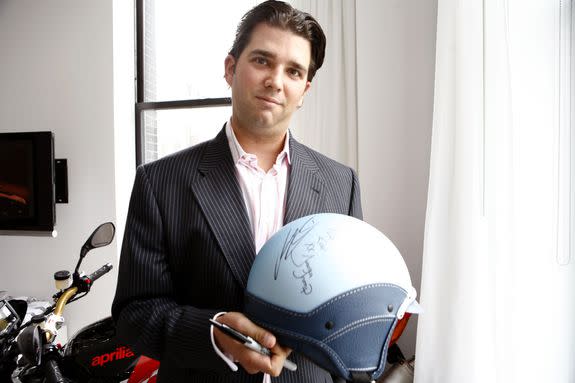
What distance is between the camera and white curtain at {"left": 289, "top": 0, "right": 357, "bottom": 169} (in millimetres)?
1937

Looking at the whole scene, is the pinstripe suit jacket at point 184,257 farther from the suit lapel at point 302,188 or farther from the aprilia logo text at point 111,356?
the aprilia logo text at point 111,356

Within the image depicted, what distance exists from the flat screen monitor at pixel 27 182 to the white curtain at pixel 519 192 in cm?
240

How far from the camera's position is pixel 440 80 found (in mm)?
1429

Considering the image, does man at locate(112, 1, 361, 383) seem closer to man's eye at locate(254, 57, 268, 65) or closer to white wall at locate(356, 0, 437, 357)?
man's eye at locate(254, 57, 268, 65)

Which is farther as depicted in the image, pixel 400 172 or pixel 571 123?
pixel 400 172

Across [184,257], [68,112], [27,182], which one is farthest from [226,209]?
[68,112]

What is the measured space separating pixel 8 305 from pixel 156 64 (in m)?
2.17

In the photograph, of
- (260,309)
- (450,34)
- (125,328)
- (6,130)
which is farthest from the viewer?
(6,130)

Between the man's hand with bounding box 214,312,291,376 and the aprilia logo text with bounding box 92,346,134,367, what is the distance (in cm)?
92

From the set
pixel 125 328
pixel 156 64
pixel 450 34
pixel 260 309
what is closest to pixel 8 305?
pixel 125 328

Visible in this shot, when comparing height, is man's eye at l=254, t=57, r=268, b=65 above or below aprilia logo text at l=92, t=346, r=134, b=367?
above

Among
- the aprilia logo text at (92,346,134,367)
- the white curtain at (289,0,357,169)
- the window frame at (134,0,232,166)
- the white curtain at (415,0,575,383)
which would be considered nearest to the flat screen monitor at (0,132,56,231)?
the window frame at (134,0,232,166)

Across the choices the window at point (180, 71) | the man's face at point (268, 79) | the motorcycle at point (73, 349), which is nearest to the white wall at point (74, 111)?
the window at point (180, 71)

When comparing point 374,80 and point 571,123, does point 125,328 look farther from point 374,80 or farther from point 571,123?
point 374,80
